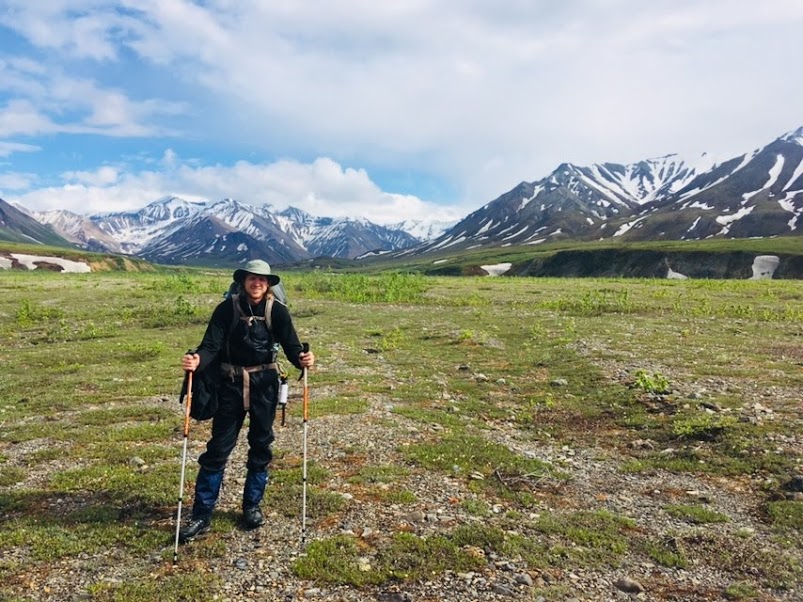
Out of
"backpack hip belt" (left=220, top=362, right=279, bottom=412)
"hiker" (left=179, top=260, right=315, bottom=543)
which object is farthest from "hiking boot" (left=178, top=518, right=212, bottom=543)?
"backpack hip belt" (left=220, top=362, right=279, bottom=412)

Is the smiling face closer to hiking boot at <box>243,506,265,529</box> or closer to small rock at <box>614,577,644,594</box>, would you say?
hiking boot at <box>243,506,265,529</box>

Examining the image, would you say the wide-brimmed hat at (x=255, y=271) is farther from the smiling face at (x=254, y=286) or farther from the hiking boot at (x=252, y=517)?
the hiking boot at (x=252, y=517)

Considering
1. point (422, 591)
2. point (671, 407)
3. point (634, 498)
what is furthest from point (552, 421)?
point (422, 591)

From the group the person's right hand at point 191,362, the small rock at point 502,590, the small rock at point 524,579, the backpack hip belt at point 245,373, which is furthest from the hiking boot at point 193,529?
the small rock at point 524,579

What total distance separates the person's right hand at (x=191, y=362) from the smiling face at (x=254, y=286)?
136 cm

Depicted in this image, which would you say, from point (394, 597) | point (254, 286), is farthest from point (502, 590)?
point (254, 286)

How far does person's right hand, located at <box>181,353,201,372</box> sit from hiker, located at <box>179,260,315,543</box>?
3.5 inches

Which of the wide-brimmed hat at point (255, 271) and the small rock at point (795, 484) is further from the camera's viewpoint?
the small rock at point (795, 484)

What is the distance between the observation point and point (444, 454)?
13.4 m

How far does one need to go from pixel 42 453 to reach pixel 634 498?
532 inches

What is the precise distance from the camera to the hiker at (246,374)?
31.6 feet

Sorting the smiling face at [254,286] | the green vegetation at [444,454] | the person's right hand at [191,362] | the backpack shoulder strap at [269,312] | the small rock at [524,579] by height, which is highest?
the smiling face at [254,286]

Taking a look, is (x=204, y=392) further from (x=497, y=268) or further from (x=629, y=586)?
(x=497, y=268)

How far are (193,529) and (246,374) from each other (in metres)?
2.68
